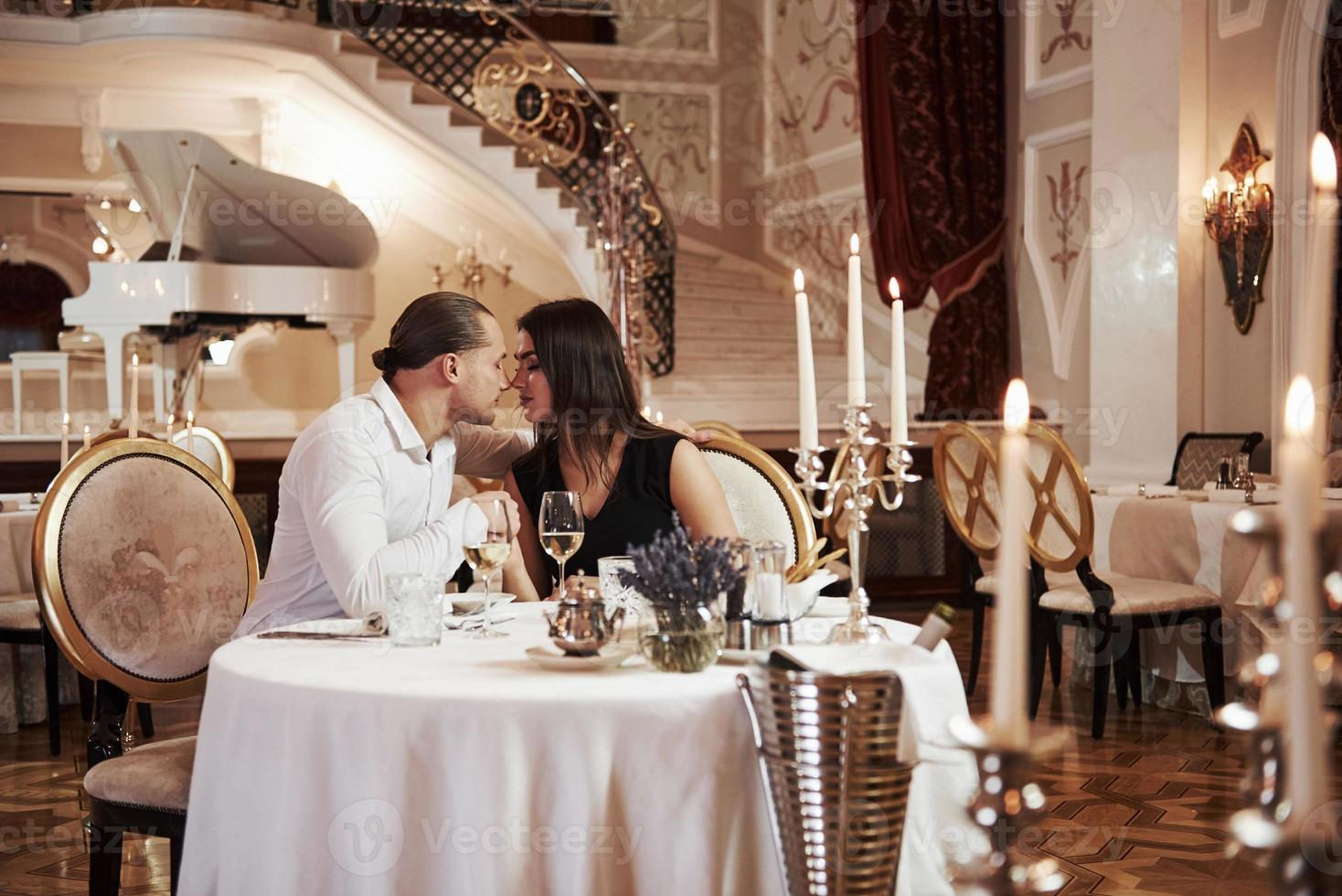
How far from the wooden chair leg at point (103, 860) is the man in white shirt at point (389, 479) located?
38 cm

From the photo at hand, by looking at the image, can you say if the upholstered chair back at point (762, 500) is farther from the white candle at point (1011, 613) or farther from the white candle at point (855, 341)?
the white candle at point (1011, 613)

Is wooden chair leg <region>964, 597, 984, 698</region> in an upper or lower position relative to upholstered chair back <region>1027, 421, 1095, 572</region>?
lower

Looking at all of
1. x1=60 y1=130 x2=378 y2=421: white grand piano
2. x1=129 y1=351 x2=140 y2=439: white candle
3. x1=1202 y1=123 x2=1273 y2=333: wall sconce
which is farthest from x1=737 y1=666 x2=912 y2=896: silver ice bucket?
x1=60 y1=130 x2=378 y2=421: white grand piano

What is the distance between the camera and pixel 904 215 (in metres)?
8.13

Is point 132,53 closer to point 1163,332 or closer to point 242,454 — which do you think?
point 242,454

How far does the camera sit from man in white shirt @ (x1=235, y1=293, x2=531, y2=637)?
205cm

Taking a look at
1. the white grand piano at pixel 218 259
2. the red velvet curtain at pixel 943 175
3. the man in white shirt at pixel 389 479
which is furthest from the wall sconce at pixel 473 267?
the man in white shirt at pixel 389 479

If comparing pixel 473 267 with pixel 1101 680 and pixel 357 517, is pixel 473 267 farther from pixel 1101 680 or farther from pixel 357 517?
pixel 357 517

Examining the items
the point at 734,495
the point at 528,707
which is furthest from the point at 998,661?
the point at 734,495

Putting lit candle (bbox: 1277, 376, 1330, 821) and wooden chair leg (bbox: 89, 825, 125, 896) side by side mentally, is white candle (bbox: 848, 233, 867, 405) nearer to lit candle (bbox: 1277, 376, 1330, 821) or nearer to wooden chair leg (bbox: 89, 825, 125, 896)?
lit candle (bbox: 1277, 376, 1330, 821)

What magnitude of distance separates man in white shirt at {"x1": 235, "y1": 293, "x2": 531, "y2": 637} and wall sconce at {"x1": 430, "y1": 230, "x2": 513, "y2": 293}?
329 inches

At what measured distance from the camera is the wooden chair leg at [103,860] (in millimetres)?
2023

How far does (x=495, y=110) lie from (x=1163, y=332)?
209 inches

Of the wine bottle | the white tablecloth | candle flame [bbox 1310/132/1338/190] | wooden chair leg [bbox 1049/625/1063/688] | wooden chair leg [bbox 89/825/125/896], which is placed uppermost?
candle flame [bbox 1310/132/1338/190]
